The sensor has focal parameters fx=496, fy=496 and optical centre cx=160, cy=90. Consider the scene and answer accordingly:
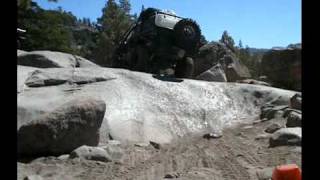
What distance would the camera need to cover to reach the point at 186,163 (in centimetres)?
726

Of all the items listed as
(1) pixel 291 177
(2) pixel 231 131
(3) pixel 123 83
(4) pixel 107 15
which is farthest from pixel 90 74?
(4) pixel 107 15

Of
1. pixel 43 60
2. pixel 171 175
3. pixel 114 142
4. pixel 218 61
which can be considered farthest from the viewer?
pixel 218 61

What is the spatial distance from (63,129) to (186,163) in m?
1.92

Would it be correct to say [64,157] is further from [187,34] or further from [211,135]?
[187,34]

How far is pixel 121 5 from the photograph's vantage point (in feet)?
167

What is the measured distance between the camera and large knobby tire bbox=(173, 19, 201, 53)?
13.6 metres

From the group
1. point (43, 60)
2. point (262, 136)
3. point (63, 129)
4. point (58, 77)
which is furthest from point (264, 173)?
point (43, 60)

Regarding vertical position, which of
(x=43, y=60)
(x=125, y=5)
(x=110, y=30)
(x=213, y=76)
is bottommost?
(x=213, y=76)

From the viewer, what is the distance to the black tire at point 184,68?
13711mm

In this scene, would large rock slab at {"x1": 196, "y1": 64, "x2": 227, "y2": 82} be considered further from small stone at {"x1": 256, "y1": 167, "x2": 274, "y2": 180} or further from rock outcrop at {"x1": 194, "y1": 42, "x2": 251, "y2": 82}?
small stone at {"x1": 256, "y1": 167, "x2": 274, "y2": 180}

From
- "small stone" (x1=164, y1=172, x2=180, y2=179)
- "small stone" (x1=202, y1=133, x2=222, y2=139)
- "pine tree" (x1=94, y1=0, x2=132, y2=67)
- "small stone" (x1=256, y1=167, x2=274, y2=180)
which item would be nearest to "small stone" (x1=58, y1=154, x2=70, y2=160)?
"small stone" (x1=164, y1=172, x2=180, y2=179)
